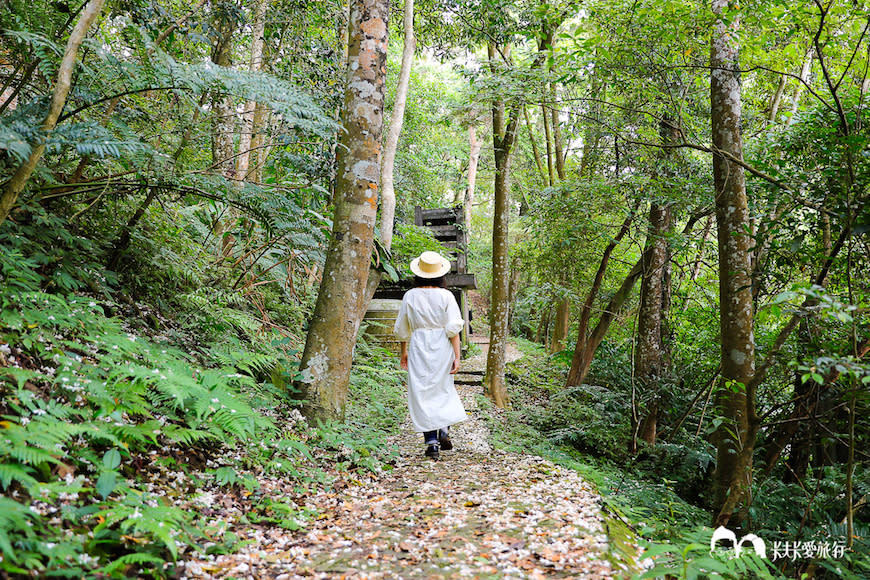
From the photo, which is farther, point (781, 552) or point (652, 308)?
point (652, 308)

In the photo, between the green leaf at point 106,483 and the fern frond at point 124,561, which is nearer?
the fern frond at point 124,561

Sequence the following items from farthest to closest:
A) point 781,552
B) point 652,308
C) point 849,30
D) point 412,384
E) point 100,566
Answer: point 652,308, point 849,30, point 412,384, point 781,552, point 100,566

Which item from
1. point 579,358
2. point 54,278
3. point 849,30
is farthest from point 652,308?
point 54,278

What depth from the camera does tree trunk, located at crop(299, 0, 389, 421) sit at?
4715mm

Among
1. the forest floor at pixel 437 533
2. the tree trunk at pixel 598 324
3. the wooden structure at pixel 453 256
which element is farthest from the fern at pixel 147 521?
the wooden structure at pixel 453 256

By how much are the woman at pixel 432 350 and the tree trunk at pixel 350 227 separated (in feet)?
2.90

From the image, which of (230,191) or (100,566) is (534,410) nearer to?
(230,191)

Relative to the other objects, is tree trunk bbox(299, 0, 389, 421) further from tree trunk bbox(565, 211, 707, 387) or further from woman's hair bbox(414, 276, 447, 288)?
tree trunk bbox(565, 211, 707, 387)

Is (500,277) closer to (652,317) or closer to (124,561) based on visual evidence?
(652,317)

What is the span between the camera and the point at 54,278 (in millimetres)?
3701

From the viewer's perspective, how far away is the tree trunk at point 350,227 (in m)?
4.71

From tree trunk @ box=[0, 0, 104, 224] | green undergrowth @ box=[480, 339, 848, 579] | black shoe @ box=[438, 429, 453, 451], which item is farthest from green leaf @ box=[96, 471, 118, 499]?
black shoe @ box=[438, 429, 453, 451]

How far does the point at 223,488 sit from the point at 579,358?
8.37 meters

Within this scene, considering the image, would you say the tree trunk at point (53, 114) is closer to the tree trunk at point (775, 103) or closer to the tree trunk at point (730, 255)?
the tree trunk at point (730, 255)
